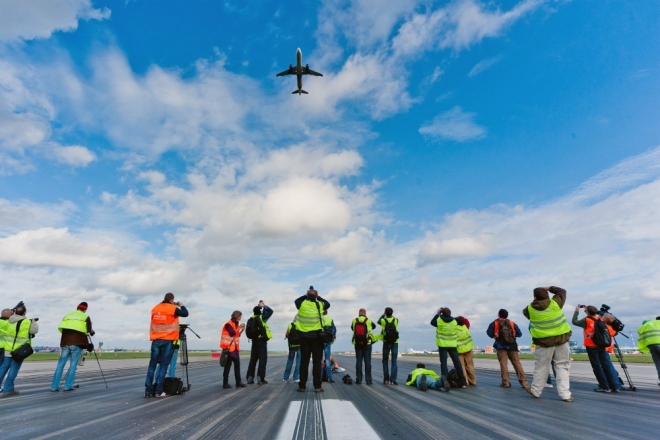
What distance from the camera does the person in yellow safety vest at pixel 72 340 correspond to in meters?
9.24

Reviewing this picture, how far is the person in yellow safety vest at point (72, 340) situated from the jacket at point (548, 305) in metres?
10.4

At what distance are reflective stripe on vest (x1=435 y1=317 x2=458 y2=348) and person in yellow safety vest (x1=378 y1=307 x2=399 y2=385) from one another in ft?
3.84

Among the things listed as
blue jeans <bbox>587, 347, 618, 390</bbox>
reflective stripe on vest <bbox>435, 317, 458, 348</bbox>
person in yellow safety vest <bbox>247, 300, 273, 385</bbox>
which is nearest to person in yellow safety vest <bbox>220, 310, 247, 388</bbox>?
person in yellow safety vest <bbox>247, 300, 273, 385</bbox>

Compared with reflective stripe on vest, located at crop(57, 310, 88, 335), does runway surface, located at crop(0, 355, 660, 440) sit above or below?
below

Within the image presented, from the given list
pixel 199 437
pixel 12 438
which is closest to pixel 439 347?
pixel 199 437

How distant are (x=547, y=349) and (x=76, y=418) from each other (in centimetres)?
852

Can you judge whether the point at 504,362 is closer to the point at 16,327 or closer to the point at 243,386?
the point at 243,386

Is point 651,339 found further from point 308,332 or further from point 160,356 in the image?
point 160,356

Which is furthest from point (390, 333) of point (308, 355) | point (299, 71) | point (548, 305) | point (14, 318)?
point (299, 71)

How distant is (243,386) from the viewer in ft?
33.1

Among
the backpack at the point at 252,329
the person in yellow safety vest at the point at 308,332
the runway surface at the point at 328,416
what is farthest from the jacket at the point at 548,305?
the backpack at the point at 252,329

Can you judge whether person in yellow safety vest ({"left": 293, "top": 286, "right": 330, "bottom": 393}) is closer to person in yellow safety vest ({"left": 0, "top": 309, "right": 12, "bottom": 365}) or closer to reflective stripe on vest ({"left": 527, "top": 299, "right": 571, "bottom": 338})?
reflective stripe on vest ({"left": 527, "top": 299, "right": 571, "bottom": 338})

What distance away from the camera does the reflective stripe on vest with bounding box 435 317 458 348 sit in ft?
33.3

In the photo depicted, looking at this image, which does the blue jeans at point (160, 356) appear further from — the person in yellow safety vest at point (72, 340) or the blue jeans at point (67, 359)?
the blue jeans at point (67, 359)
